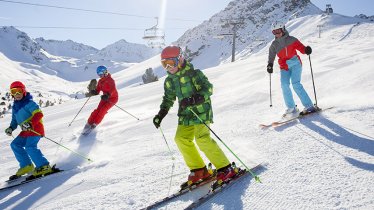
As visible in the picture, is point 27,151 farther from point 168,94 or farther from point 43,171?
point 168,94

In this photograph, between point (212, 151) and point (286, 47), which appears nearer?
point (212, 151)

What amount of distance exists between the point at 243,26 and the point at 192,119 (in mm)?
160700

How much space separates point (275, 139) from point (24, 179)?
154 inches

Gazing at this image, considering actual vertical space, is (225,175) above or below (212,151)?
below

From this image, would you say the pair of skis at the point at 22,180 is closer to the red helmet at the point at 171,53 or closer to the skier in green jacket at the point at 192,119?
the skier in green jacket at the point at 192,119

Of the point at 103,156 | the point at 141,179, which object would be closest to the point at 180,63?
the point at 141,179

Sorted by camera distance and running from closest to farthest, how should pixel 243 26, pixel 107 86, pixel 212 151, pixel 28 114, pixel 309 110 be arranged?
pixel 212 151, pixel 28 114, pixel 309 110, pixel 107 86, pixel 243 26

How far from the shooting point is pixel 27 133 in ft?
18.3

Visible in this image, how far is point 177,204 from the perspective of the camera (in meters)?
3.54

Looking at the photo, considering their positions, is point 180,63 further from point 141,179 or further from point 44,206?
point 44,206

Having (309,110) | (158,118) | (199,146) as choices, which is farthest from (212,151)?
(309,110)

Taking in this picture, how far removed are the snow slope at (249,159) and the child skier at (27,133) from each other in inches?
15.7

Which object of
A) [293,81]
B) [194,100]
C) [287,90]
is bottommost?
[287,90]

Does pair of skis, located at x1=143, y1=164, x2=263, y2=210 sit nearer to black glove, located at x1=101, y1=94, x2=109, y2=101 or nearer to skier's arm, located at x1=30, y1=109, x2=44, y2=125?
skier's arm, located at x1=30, y1=109, x2=44, y2=125
